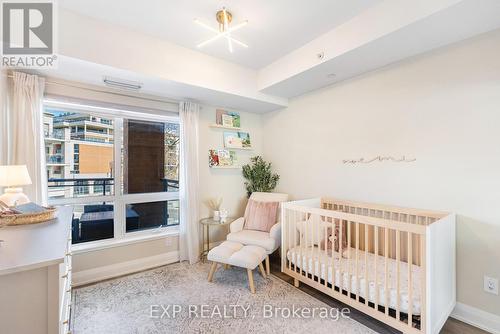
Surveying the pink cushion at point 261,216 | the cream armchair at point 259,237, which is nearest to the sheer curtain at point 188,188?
the cream armchair at point 259,237

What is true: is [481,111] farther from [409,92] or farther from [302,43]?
[302,43]

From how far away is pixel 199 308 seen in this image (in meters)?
2.11

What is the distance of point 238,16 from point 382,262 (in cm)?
269

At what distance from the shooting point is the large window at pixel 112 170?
260 centimetres

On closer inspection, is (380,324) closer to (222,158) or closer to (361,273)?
(361,273)

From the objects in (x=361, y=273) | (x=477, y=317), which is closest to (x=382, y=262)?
(x=361, y=273)

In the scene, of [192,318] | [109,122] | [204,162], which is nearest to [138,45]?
[109,122]

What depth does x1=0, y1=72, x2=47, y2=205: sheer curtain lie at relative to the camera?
2.12 meters

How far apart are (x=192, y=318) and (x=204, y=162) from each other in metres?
2.02

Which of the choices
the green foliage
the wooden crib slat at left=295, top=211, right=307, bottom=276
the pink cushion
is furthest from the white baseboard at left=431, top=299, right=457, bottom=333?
the green foliage

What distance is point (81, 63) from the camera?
2.08 metres

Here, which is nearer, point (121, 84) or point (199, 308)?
point (199, 308)

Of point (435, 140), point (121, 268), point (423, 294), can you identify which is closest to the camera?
point (423, 294)

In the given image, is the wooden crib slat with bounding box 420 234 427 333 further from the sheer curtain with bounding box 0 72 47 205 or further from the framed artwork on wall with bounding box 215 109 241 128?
the sheer curtain with bounding box 0 72 47 205
